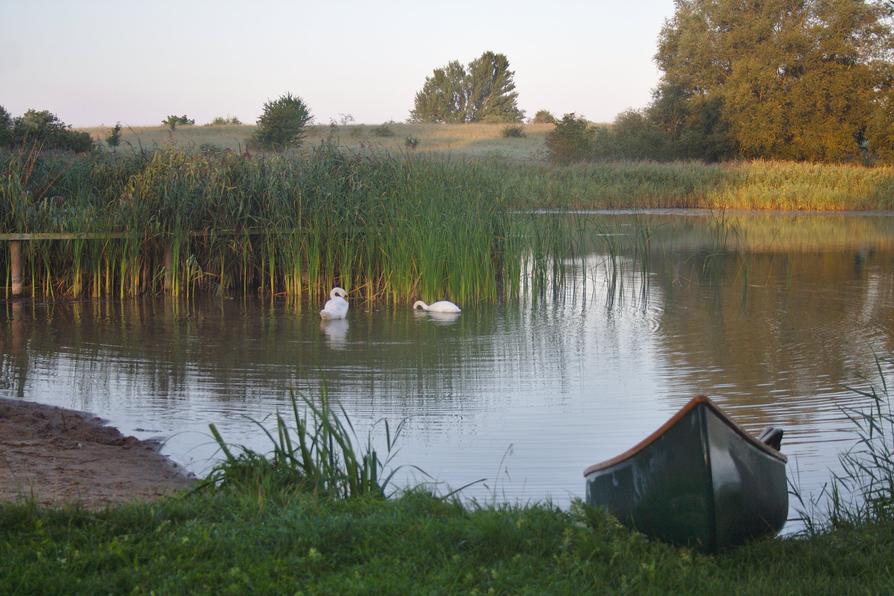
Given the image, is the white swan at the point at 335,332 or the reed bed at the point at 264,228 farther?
the reed bed at the point at 264,228

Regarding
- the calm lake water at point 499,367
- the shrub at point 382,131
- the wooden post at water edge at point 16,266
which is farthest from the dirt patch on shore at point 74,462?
the shrub at point 382,131

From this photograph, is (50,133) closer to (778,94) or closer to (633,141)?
(633,141)

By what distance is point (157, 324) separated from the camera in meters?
12.3

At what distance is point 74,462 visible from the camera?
19.7ft

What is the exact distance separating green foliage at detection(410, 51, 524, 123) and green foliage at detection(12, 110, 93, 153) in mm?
56853

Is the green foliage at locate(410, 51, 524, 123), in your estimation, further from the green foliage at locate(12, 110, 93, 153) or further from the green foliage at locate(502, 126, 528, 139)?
the green foliage at locate(12, 110, 93, 153)

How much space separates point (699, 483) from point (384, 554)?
1.37 meters

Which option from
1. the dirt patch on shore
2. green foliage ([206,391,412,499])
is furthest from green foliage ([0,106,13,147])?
green foliage ([206,391,412,499])

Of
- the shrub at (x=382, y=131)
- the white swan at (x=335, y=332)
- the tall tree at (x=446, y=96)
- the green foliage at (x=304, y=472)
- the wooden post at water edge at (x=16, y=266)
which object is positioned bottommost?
the green foliage at (x=304, y=472)

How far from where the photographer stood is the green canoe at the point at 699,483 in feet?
13.8

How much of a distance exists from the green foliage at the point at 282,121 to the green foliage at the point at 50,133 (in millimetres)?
7045

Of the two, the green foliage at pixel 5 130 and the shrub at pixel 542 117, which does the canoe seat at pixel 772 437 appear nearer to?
the green foliage at pixel 5 130

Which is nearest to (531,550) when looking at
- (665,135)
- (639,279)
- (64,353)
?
Answer: (64,353)

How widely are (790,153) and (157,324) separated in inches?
1534
